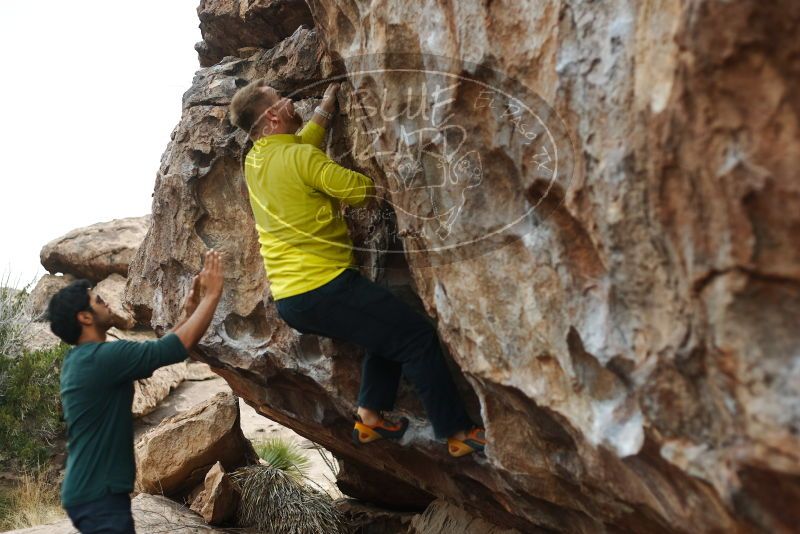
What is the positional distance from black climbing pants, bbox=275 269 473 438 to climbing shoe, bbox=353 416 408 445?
1.40 ft

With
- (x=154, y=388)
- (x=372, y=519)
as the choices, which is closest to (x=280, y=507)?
(x=372, y=519)

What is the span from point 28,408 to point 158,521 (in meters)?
5.99

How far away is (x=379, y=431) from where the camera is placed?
15.2 ft

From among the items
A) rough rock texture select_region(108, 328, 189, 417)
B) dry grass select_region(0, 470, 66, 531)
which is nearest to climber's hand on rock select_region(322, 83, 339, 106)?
dry grass select_region(0, 470, 66, 531)

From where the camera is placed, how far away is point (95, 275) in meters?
13.8

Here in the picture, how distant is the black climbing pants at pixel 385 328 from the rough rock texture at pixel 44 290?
10.2m

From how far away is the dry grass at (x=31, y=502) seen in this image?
30.2 ft

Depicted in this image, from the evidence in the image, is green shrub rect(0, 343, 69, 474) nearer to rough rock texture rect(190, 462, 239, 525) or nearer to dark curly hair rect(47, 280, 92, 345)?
rough rock texture rect(190, 462, 239, 525)

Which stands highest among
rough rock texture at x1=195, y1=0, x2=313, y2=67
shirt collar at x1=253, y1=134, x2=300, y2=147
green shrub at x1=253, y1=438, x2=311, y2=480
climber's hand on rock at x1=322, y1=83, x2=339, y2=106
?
rough rock texture at x1=195, y1=0, x2=313, y2=67

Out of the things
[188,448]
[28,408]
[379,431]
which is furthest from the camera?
[28,408]

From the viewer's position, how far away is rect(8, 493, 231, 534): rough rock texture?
6.19 m

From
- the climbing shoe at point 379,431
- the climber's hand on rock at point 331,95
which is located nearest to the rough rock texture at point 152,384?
the climbing shoe at point 379,431

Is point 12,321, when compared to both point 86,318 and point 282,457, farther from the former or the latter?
point 86,318

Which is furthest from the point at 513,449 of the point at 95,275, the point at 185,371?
the point at 95,275
